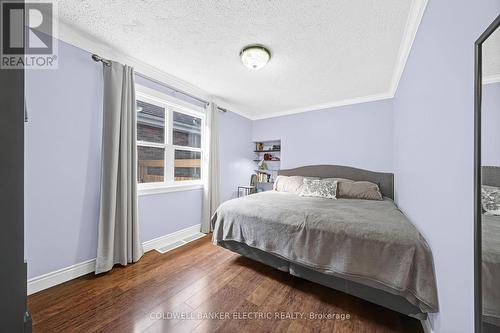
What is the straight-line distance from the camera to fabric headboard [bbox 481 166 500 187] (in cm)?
68

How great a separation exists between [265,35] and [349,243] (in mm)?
2021

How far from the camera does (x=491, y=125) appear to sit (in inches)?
28.0

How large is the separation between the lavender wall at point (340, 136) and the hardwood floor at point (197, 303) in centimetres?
234

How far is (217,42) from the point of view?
6.23ft

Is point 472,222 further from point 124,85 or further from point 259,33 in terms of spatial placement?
point 124,85

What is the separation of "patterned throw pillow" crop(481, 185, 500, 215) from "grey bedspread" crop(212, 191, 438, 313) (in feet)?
2.31

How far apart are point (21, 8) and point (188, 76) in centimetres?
232

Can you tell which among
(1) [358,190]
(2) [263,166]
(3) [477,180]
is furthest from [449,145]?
(2) [263,166]

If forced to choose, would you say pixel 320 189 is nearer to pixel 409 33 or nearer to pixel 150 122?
pixel 409 33

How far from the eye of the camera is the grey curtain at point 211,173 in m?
3.18

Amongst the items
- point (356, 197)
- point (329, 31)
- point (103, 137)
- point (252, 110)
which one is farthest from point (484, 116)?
point (252, 110)

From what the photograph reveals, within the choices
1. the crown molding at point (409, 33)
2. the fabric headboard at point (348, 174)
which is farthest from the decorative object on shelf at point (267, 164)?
the crown molding at point (409, 33)

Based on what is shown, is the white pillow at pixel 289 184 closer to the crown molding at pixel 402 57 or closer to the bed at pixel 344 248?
the bed at pixel 344 248

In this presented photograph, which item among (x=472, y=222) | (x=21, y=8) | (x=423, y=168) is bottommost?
(x=472, y=222)
